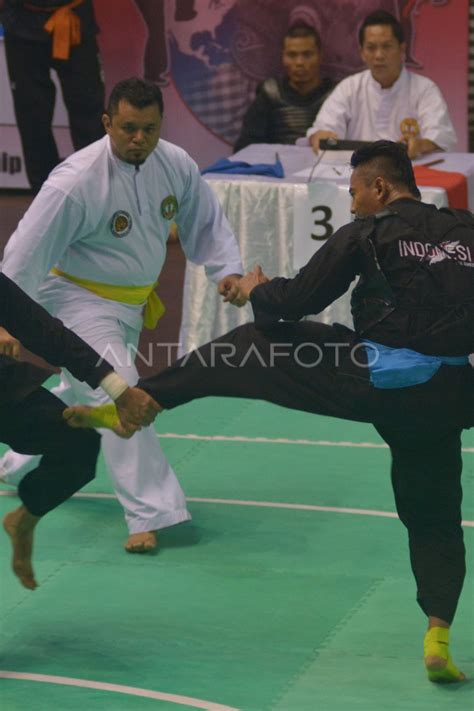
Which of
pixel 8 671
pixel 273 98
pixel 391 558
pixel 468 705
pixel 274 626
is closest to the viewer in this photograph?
pixel 468 705

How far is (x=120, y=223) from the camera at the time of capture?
632 centimetres

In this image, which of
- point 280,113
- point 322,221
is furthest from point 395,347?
point 280,113

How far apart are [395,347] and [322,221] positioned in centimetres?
342

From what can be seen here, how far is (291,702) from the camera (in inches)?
Answer: 192

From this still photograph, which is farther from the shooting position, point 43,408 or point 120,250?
point 120,250

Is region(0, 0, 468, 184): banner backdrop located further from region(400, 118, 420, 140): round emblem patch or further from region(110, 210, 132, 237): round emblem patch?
region(110, 210, 132, 237): round emblem patch

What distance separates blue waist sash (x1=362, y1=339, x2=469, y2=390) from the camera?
4820mm

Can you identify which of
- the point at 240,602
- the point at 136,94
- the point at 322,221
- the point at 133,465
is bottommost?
the point at 240,602

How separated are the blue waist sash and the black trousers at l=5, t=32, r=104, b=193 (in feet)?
20.7

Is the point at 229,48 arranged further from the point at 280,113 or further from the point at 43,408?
the point at 43,408

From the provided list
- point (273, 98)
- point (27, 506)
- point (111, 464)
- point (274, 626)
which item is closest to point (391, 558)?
point (274, 626)

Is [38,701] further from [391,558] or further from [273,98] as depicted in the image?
[273,98]

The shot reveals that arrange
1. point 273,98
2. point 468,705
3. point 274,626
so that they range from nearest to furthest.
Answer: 1. point 468,705
2. point 274,626
3. point 273,98

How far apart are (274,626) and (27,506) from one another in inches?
38.7
